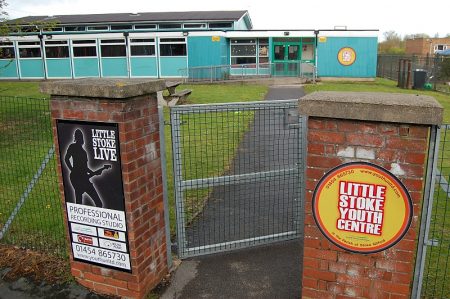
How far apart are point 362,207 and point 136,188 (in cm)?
183

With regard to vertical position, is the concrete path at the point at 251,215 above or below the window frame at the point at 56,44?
below

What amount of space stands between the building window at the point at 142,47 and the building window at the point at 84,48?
275 cm

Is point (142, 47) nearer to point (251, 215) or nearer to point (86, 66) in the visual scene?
point (86, 66)

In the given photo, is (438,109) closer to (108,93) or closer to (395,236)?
(395,236)

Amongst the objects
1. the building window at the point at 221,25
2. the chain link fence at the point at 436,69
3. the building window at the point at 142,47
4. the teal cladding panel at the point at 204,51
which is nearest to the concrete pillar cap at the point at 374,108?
the chain link fence at the point at 436,69

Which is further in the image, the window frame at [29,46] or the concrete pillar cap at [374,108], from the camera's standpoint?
the window frame at [29,46]

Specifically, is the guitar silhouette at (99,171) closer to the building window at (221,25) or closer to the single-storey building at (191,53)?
the single-storey building at (191,53)

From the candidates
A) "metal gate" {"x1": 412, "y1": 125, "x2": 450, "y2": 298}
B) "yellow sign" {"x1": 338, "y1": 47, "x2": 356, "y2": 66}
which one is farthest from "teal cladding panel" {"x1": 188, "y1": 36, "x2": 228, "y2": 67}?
"metal gate" {"x1": 412, "y1": 125, "x2": 450, "y2": 298}

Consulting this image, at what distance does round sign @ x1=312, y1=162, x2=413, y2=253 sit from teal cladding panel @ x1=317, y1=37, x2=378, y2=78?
2753 cm

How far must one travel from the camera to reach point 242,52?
30625mm

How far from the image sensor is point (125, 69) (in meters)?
29.9

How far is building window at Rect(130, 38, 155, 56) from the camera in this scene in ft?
95.5

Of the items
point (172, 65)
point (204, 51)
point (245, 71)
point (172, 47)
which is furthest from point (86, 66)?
point (245, 71)

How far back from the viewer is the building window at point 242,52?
99.8ft
